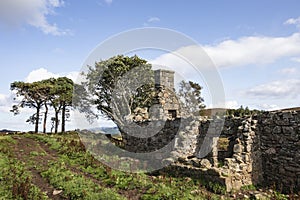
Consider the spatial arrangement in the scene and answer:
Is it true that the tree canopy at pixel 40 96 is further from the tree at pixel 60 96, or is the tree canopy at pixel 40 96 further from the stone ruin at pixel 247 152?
the stone ruin at pixel 247 152

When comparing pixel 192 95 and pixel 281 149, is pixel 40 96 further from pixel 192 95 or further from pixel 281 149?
pixel 281 149

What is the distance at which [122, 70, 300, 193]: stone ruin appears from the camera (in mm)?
12078

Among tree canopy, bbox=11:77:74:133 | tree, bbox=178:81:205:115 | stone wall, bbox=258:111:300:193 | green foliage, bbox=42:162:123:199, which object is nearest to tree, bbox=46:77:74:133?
tree canopy, bbox=11:77:74:133

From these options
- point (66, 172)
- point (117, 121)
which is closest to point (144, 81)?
point (117, 121)

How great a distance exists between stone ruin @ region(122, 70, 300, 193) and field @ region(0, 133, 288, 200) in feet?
2.03

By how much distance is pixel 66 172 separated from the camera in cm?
1338

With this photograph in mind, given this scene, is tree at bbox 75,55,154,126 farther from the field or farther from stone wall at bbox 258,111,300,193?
stone wall at bbox 258,111,300,193

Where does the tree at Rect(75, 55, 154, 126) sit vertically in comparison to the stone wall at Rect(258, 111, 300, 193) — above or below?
above

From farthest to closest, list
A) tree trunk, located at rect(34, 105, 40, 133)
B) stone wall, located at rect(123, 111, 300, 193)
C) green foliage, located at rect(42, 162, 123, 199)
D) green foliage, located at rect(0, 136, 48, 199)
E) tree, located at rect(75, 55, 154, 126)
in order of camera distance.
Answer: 1. tree trunk, located at rect(34, 105, 40, 133)
2. tree, located at rect(75, 55, 154, 126)
3. stone wall, located at rect(123, 111, 300, 193)
4. green foliage, located at rect(0, 136, 48, 199)
5. green foliage, located at rect(42, 162, 123, 199)

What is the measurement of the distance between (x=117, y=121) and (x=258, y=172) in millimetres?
19629

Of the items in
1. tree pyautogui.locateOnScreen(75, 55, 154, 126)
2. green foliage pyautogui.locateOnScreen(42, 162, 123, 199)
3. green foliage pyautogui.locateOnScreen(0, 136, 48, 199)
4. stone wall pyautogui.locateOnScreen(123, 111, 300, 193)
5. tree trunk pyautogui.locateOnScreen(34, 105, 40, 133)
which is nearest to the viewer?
green foliage pyautogui.locateOnScreen(42, 162, 123, 199)

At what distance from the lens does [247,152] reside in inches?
506

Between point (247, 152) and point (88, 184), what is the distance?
284 inches

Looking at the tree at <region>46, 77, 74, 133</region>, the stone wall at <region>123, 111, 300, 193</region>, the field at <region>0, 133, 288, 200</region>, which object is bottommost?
the field at <region>0, 133, 288, 200</region>
